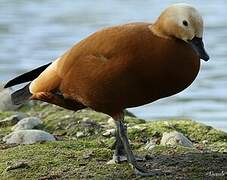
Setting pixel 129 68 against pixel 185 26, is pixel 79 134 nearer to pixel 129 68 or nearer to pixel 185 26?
pixel 129 68

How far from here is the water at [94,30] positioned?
36.5 feet

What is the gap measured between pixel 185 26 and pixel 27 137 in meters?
1.96

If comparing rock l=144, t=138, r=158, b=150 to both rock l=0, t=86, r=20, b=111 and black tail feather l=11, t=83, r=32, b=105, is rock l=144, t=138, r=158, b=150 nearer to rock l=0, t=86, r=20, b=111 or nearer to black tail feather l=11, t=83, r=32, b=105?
black tail feather l=11, t=83, r=32, b=105

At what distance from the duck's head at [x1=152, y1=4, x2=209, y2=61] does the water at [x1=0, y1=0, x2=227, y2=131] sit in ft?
14.5

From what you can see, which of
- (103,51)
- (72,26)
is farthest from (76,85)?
(72,26)

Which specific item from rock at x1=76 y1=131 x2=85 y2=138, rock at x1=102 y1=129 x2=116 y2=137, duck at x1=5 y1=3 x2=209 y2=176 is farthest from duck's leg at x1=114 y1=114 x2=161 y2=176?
rock at x1=76 y1=131 x2=85 y2=138

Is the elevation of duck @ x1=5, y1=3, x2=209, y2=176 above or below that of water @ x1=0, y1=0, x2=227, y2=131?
above

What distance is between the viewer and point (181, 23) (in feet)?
16.7

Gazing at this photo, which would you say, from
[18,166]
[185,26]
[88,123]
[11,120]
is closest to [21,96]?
[18,166]

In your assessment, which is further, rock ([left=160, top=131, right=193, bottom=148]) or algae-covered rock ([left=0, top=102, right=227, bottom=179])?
rock ([left=160, top=131, right=193, bottom=148])

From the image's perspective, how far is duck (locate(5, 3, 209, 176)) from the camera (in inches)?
202

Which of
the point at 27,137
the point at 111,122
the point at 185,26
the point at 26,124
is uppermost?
the point at 185,26

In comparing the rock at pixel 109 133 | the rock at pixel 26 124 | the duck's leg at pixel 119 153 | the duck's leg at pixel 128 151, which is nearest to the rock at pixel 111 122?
the rock at pixel 109 133

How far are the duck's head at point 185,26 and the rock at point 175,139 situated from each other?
1.42 m
